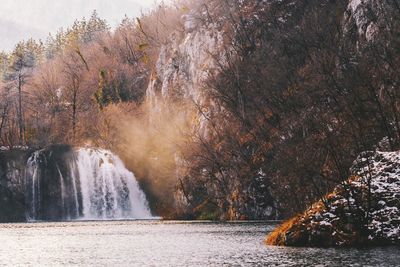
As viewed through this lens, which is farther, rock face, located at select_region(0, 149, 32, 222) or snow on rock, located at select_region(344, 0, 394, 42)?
rock face, located at select_region(0, 149, 32, 222)

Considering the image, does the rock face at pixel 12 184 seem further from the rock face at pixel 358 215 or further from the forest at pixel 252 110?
the rock face at pixel 358 215

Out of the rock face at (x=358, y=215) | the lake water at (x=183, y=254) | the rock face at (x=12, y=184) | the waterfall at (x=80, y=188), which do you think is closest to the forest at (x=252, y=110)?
the waterfall at (x=80, y=188)

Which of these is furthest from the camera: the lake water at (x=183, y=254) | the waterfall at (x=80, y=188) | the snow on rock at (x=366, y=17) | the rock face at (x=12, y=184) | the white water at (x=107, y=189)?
the rock face at (x=12, y=184)

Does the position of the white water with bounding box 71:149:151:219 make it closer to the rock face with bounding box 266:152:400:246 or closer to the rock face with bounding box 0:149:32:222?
the rock face with bounding box 0:149:32:222

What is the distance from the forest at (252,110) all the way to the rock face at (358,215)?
29.7ft

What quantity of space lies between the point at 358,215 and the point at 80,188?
72.6 meters

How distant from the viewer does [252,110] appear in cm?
8800

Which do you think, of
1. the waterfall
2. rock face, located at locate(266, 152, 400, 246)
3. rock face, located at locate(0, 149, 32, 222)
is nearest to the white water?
the waterfall

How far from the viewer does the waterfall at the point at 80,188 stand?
9979cm

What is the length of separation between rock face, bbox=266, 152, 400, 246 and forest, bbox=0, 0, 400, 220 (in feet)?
29.7

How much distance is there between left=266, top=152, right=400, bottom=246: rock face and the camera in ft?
117

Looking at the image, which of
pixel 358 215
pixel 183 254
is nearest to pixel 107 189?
pixel 183 254

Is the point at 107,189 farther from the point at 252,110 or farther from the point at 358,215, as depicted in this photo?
the point at 358,215

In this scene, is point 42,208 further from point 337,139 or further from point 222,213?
point 337,139
